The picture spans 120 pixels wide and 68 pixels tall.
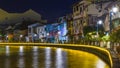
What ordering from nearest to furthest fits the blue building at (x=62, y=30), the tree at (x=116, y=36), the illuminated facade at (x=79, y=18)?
the tree at (x=116, y=36) → the illuminated facade at (x=79, y=18) → the blue building at (x=62, y=30)

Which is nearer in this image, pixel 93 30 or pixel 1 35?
pixel 93 30

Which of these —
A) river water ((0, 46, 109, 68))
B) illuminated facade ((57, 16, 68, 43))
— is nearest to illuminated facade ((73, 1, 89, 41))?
illuminated facade ((57, 16, 68, 43))

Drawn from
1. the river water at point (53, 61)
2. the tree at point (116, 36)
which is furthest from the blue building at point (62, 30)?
the tree at point (116, 36)

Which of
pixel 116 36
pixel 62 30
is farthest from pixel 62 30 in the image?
pixel 116 36

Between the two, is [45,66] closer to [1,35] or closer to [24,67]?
[24,67]

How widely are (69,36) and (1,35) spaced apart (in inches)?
2890

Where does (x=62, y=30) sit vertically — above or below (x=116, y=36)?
above

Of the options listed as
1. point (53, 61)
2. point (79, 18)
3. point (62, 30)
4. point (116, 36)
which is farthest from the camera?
point (62, 30)

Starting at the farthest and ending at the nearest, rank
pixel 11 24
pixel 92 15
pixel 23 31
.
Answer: pixel 11 24, pixel 23 31, pixel 92 15

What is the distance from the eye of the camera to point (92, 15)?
85938 millimetres

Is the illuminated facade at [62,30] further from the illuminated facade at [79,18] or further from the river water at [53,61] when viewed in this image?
the river water at [53,61]

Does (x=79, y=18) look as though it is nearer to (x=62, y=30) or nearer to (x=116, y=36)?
(x=62, y=30)

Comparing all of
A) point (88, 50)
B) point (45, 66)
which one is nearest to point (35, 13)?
point (88, 50)

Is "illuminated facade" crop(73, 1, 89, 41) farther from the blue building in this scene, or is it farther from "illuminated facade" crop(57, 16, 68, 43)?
the blue building
